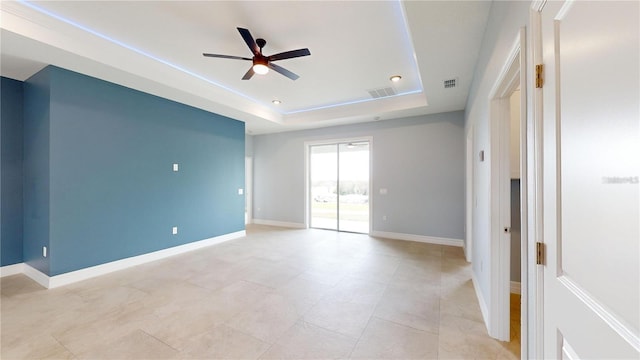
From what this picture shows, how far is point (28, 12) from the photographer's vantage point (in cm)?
241

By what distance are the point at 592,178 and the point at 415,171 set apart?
4.81 m

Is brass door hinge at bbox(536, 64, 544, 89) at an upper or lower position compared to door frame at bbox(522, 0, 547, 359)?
upper

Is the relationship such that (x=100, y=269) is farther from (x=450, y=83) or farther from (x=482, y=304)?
(x=450, y=83)

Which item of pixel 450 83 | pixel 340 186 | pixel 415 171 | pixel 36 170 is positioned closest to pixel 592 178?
pixel 450 83

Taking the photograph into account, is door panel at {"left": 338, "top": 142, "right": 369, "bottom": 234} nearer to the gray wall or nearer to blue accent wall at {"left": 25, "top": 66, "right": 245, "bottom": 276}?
the gray wall

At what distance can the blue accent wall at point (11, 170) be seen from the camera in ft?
11.0

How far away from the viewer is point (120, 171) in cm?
365

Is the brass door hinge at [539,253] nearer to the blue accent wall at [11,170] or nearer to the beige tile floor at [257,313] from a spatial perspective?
the beige tile floor at [257,313]

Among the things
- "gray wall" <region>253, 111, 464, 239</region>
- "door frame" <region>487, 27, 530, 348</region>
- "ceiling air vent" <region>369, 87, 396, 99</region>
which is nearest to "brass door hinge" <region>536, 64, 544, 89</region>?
"door frame" <region>487, 27, 530, 348</region>

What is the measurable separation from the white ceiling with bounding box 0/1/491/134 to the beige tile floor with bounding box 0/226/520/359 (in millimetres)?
2783

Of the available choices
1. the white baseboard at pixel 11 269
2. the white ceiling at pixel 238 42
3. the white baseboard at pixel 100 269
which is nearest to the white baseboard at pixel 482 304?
the white ceiling at pixel 238 42

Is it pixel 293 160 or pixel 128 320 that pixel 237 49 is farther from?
pixel 293 160

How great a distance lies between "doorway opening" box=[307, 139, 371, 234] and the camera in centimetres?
610

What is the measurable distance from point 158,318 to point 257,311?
951 mm
